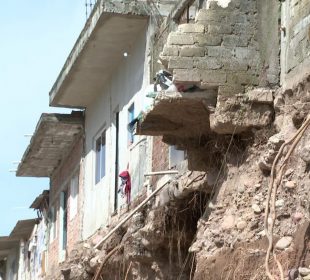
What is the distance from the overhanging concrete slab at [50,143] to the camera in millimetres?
21500

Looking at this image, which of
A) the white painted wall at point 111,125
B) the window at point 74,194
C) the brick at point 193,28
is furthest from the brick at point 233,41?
the window at point 74,194

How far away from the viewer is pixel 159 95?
1195 cm

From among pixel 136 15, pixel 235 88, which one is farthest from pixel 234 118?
pixel 136 15

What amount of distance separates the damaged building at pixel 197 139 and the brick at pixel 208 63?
1 cm

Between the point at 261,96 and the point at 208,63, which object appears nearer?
the point at 261,96

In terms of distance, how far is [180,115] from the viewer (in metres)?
12.5

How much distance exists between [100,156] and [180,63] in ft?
27.8

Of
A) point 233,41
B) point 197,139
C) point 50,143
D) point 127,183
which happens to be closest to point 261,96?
point 233,41

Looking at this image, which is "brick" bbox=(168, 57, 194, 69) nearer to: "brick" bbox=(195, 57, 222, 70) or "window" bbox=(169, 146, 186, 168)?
"brick" bbox=(195, 57, 222, 70)

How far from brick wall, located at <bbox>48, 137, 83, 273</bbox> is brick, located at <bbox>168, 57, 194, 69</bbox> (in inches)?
382

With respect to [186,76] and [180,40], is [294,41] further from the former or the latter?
[180,40]

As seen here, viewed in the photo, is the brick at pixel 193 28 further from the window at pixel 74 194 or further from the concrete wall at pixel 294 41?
the window at pixel 74 194

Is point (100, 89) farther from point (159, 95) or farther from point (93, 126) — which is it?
A: point (159, 95)

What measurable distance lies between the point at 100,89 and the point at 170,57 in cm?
824
